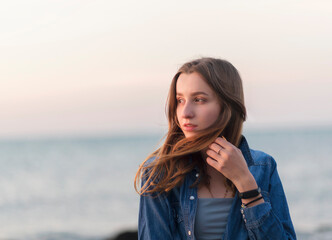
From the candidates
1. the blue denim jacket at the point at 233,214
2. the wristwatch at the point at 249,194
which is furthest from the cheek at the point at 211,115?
the wristwatch at the point at 249,194

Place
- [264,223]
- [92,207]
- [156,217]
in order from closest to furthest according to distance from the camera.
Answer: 1. [264,223]
2. [156,217]
3. [92,207]

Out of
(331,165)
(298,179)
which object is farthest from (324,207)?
(331,165)

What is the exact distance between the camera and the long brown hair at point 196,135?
9.83ft

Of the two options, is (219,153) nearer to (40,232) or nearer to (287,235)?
(287,235)

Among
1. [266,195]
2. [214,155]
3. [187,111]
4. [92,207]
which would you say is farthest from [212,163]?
[92,207]

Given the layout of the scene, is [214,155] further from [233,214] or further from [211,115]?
[233,214]

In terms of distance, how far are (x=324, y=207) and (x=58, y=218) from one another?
930cm

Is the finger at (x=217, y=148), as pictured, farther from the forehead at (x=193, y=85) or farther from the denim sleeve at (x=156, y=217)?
the denim sleeve at (x=156, y=217)

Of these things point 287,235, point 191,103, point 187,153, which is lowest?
point 287,235

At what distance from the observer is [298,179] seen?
953 inches

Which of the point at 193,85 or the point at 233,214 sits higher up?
the point at 193,85

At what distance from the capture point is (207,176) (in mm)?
3162

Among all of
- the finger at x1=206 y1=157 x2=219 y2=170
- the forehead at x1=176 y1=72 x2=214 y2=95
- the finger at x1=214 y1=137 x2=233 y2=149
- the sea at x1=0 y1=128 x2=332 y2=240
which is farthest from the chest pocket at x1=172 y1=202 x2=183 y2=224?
the sea at x1=0 y1=128 x2=332 y2=240

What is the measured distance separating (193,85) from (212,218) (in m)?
0.86
